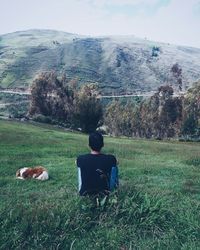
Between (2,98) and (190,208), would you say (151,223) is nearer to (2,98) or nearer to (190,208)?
(190,208)

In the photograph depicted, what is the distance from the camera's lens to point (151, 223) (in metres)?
10.1

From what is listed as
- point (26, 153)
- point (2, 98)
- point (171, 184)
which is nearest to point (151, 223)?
point (171, 184)

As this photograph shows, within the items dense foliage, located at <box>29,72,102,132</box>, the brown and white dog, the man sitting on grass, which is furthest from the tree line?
the man sitting on grass

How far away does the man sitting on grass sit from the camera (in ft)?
36.2

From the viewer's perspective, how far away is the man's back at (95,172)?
36.2ft

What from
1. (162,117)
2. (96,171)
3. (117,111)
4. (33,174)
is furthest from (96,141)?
(117,111)

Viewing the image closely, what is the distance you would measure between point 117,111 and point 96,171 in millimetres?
108683

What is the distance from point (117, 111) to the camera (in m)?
120

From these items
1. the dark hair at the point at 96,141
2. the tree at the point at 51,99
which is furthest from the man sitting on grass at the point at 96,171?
the tree at the point at 51,99

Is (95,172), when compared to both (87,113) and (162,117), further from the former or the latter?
(162,117)

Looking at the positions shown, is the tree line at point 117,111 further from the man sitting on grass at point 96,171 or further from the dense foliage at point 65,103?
the man sitting on grass at point 96,171

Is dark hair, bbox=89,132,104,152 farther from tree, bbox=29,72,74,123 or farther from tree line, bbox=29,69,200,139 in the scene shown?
tree, bbox=29,72,74,123

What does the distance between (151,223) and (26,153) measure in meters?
18.2

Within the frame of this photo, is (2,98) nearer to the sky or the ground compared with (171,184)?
nearer to the ground
